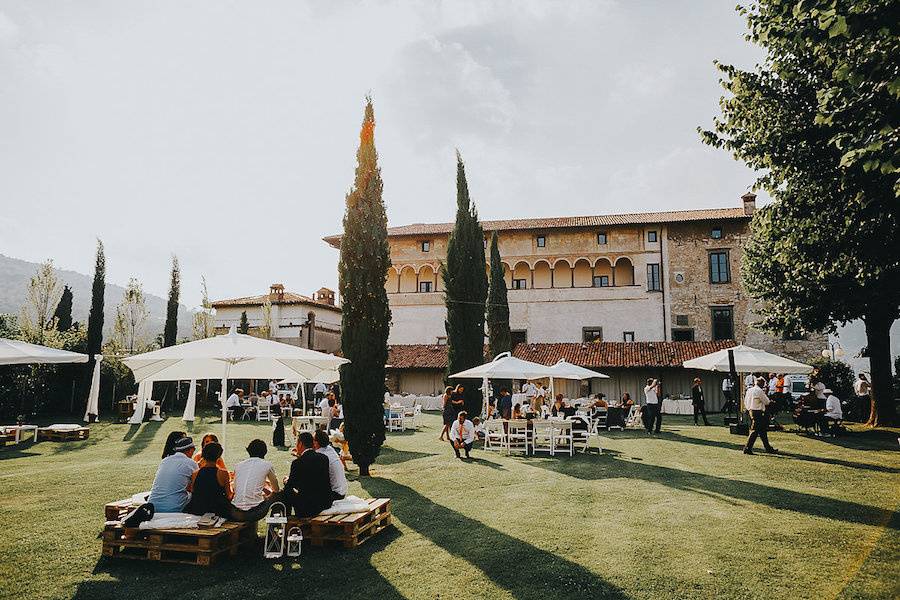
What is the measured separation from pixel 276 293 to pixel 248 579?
4569 cm

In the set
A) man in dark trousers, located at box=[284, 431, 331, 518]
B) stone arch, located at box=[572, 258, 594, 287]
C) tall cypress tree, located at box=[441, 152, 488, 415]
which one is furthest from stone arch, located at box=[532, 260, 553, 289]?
man in dark trousers, located at box=[284, 431, 331, 518]

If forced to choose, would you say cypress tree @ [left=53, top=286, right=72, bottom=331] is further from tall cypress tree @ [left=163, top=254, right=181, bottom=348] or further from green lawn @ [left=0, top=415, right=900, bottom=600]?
green lawn @ [left=0, top=415, right=900, bottom=600]

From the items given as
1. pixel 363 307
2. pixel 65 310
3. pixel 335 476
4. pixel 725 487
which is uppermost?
pixel 65 310

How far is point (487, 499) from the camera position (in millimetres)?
9469

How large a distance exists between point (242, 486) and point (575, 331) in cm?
3505

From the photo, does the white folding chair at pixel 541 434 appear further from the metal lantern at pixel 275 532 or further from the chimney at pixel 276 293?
the chimney at pixel 276 293

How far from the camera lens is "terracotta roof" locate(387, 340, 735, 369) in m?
31.4

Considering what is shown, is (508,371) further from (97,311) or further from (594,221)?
(594,221)

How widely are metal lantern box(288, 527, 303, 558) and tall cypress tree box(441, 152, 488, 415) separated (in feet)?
56.2

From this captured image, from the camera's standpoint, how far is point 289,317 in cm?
4825

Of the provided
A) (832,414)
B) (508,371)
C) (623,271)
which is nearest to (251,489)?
(508,371)

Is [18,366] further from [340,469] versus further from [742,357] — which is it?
[742,357]

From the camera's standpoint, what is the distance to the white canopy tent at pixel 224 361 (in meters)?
9.28

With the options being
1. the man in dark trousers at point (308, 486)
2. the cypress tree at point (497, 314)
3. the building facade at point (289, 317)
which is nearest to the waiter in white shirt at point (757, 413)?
the man in dark trousers at point (308, 486)
